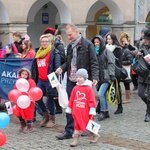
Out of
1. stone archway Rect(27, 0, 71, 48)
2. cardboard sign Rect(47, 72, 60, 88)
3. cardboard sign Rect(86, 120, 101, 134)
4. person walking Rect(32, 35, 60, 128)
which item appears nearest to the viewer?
cardboard sign Rect(86, 120, 101, 134)

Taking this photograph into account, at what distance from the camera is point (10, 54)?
32.0 feet

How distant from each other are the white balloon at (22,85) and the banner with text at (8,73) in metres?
1.92

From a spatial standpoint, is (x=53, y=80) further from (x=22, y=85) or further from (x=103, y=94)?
(x=103, y=94)

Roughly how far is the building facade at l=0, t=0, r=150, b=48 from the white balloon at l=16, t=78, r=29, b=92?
Result: 6.41m

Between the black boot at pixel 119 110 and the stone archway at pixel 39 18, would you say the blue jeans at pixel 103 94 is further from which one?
the stone archway at pixel 39 18

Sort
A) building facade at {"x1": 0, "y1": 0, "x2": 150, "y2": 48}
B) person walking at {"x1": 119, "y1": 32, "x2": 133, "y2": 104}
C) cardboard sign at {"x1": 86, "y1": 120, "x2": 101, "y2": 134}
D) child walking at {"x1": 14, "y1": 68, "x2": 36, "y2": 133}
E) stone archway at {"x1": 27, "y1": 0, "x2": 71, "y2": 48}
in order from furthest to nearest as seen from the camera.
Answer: stone archway at {"x1": 27, "y1": 0, "x2": 71, "y2": 48} < building facade at {"x1": 0, "y1": 0, "x2": 150, "y2": 48} < person walking at {"x1": 119, "y1": 32, "x2": 133, "y2": 104} < child walking at {"x1": 14, "y1": 68, "x2": 36, "y2": 133} < cardboard sign at {"x1": 86, "y1": 120, "x2": 101, "y2": 134}

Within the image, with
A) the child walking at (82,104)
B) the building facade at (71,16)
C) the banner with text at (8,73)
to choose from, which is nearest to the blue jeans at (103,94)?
the banner with text at (8,73)

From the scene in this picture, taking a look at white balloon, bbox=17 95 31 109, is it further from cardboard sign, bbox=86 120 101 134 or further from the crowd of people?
cardboard sign, bbox=86 120 101 134

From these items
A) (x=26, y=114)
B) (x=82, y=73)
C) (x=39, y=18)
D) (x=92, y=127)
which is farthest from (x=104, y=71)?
(x=39, y=18)

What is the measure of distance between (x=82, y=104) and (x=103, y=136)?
0.95 meters

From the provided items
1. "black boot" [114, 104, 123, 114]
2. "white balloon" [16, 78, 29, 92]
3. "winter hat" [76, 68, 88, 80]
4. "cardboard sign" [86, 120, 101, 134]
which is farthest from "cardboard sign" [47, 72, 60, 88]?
"black boot" [114, 104, 123, 114]

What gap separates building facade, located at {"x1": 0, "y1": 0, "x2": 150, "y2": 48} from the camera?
15.3 m

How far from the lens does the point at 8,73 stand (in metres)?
9.47

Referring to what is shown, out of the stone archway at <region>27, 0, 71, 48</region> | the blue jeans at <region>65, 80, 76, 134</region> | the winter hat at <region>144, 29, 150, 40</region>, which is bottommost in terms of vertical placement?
the blue jeans at <region>65, 80, 76, 134</region>
